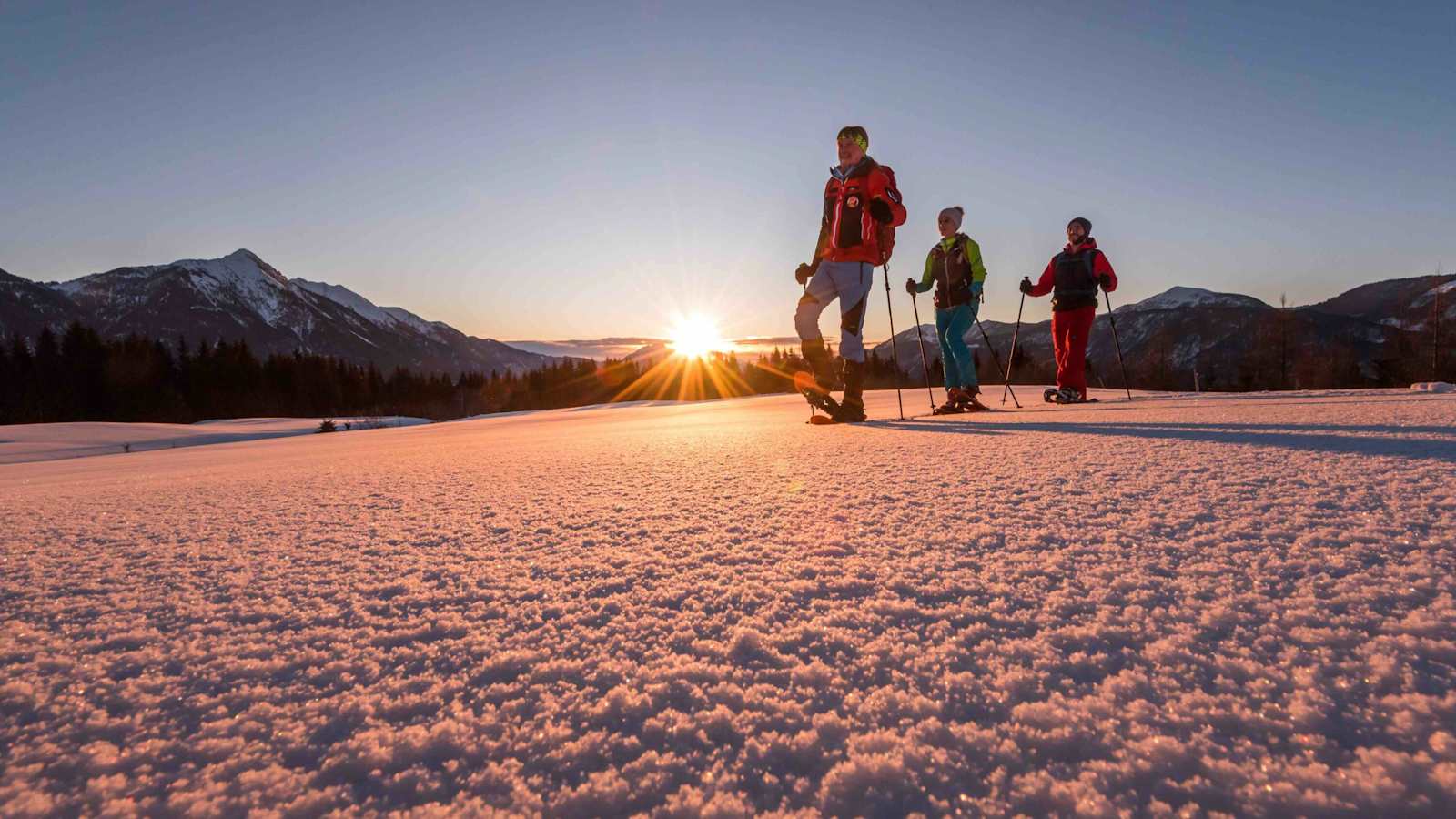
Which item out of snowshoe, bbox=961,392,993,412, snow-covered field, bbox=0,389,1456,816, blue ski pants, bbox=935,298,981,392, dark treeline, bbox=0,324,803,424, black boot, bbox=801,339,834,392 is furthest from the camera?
dark treeline, bbox=0,324,803,424

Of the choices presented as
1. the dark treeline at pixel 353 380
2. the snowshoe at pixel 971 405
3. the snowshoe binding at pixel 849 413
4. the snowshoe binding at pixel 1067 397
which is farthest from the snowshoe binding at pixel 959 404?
the dark treeline at pixel 353 380

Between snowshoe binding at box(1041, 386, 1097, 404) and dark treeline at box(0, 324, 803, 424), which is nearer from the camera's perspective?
snowshoe binding at box(1041, 386, 1097, 404)

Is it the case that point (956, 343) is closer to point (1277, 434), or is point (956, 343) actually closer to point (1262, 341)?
point (1277, 434)

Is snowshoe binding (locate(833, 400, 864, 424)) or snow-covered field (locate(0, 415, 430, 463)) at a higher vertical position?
snow-covered field (locate(0, 415, 430, 463))

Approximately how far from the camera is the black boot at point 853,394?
14.1ft

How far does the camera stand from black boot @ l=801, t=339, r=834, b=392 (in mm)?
4625

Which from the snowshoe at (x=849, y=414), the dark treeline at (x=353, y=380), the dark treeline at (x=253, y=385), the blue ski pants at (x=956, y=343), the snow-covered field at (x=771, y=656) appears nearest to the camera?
the snow-covered field at (x=771, y=656)

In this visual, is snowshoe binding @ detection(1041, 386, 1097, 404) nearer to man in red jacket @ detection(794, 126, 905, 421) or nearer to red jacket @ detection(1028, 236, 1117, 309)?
red jacket @ detection(1028, 236, 1117, 309)

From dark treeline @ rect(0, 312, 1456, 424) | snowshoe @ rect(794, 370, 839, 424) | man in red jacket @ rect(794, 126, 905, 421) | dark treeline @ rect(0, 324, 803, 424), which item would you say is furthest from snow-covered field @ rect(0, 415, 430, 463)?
dark treeline @ rect(0, 324, 803, 424)

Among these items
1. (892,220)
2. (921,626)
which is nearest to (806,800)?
(921,626)

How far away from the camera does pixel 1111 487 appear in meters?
1.47

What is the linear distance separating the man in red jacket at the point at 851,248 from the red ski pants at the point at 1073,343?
2415 mm

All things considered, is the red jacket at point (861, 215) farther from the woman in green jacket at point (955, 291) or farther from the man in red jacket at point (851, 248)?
the woman in green jacket at point (955, 291)

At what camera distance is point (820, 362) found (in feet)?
15.6
